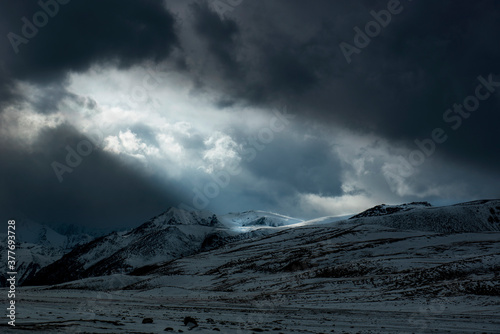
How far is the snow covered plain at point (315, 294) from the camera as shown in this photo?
2117 centimetres

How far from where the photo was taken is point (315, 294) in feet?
182

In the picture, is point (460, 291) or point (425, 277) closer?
point (460, 291)

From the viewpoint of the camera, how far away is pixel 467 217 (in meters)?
199

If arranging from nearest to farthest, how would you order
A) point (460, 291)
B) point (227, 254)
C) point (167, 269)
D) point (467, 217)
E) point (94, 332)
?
point (94, 332)
point (460, 291)
point (167, 269)
point (227, 254)
point (467, 217)

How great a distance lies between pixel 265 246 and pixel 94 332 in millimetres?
161945

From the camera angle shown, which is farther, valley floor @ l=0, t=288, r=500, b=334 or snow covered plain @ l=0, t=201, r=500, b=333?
snow covered plain @ l=0, t=201, r=500, b=333

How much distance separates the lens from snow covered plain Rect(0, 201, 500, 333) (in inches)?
834

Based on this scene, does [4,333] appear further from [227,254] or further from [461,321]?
[227,254]

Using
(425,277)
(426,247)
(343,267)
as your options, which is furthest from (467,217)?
(425,277)

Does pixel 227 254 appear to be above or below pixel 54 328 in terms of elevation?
above

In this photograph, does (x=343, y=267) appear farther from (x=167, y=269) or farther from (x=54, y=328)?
(x=167, y=269)

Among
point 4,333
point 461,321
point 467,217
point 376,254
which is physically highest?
point 467,217

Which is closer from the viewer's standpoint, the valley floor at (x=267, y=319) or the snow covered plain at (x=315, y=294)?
the valley floor at (x=267, y=319)

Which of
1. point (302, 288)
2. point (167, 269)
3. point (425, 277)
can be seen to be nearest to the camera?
point (425, 277)
